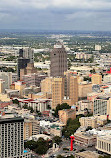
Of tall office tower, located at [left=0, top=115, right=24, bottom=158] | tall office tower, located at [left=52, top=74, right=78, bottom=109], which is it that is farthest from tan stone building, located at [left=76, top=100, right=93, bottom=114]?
tall office tower, located at [left=0, top=115, right=24, bottom=158]

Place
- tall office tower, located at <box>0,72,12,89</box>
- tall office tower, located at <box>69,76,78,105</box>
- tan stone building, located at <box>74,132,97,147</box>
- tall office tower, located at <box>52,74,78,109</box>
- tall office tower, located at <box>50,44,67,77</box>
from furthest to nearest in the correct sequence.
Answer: tall office tower, located at <box>0,72,12,89</box> → tall office tower, located at <box>50,44,67,77</box> → tall office tower, located at <box>69,76,78,105</box> → tall office tower, located at <box>52,74,78,109</box> → tan stone building, located at <box>74,132,97,147</box>

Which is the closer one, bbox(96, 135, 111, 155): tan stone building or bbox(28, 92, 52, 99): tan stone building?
bbox(96, 135, 111, 155): tan stone building

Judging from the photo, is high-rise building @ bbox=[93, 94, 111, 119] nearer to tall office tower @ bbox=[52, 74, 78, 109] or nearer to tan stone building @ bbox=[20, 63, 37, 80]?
tall office tower @ bbox=[52, 74, 78, 109]

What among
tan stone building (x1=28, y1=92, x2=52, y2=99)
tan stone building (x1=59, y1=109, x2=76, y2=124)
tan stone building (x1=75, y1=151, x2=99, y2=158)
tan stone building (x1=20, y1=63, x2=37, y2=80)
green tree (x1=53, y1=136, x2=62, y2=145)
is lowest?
green tree (x1=53, y1=136, x2=62, y2=145)

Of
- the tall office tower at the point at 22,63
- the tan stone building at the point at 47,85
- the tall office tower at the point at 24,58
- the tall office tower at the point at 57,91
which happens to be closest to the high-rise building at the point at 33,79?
the tan stone building at the point at 47,85

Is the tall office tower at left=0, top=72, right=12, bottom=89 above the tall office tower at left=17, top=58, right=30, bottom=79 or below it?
below

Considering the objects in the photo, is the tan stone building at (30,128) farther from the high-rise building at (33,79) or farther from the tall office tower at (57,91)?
the high-rise building at (33,79)
